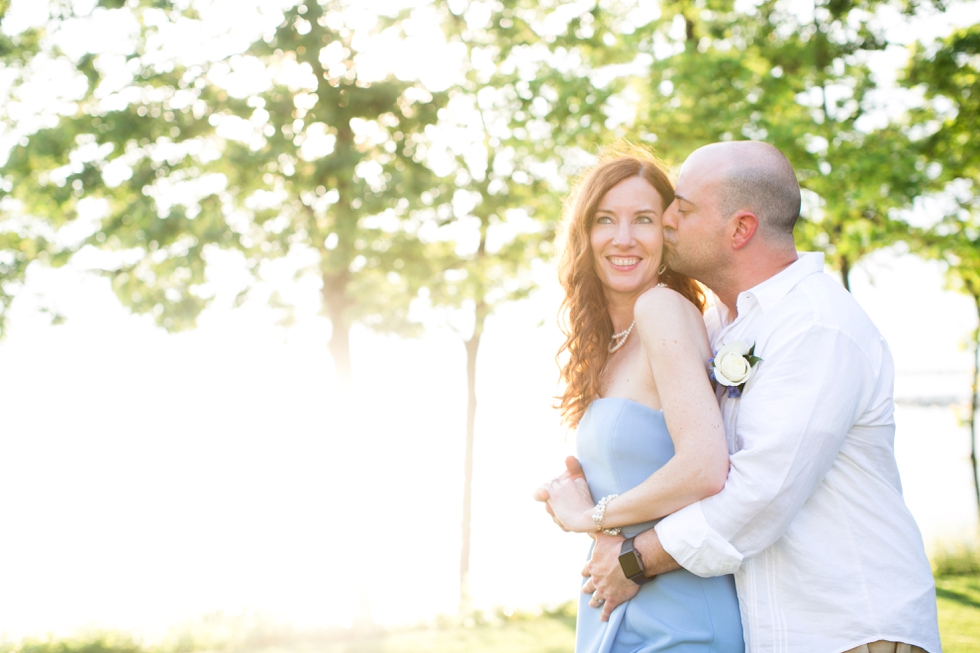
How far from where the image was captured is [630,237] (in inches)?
125

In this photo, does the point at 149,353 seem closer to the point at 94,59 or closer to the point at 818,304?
the point at 94,59

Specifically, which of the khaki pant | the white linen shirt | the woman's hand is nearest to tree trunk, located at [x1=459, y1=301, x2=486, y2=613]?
the woman's hand

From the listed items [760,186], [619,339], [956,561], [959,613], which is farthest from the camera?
[956,561]

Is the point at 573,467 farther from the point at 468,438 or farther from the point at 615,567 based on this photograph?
the point at 468,438

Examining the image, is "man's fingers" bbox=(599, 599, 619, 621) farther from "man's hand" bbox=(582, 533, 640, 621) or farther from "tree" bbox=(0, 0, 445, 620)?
"tree" bbox=(0, 0, 445, 620)

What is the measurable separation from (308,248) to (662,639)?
982 cm

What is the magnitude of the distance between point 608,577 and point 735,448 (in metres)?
0.65

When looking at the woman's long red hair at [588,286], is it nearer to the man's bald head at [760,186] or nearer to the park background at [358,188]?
the man's bald head at [760,186]

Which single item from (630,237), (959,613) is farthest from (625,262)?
(959,613)

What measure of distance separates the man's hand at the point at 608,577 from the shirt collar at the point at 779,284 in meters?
0.96

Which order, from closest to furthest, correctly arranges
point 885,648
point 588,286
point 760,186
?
point 885,648 → point 760,186 → point 588,286

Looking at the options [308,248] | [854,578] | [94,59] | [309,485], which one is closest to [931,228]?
[308,248]

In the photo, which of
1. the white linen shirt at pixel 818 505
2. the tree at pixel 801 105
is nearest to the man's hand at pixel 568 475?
the white linen shirt at pixel 818 505

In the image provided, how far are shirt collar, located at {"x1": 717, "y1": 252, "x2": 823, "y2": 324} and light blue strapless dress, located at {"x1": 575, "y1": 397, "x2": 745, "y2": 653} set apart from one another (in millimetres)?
527
